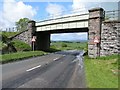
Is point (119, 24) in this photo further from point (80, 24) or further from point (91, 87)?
point (91, 87)

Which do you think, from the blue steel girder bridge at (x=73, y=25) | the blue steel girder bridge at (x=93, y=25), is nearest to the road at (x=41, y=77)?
the blue steel girder bridge at (x=93, y=25)

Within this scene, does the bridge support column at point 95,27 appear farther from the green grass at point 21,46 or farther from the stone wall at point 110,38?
the green grass at point 21,46

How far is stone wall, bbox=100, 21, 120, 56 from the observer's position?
2597 centimetres

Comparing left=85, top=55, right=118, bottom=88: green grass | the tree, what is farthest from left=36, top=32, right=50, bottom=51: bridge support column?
left=85, top=55, right=118, bottom=88: green grass

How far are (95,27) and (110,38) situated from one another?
2909 millimetres

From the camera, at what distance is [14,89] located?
9781 mm

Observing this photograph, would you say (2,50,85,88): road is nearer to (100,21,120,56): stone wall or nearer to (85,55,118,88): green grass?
(85,55,118,88): green grass

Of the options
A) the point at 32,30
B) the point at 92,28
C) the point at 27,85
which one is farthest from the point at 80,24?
the point at 27,85

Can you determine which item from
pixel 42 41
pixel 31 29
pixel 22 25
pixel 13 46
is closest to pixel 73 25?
pixel 31 29

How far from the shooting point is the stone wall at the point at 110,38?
2597cm

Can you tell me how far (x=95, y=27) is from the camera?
2877cm

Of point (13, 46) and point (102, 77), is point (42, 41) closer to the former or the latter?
point (13, 46)

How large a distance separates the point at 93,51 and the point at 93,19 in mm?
4203

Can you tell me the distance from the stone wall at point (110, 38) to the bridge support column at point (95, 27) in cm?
59
